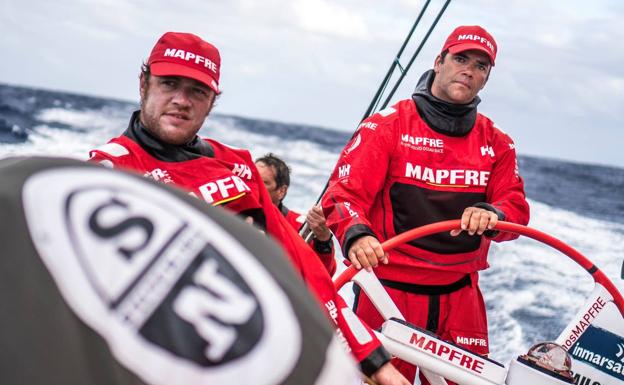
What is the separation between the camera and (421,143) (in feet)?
8.26

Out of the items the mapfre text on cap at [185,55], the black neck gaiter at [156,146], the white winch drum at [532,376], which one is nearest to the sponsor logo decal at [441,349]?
the white winch drum at [532,376]

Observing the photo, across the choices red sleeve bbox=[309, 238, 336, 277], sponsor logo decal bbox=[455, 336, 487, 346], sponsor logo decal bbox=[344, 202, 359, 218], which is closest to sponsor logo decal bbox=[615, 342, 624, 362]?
sponsor logo decal bbox=[455, 336, 487, 346]

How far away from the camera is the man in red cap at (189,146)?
1798 millimetres

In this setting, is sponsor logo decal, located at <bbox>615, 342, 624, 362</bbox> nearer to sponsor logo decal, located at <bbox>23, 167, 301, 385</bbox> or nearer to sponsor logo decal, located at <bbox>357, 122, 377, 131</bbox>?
sponsor logo decal, located at <bbox>357, 122, 377, 131</bbox>

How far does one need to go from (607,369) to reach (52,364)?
2.26 m

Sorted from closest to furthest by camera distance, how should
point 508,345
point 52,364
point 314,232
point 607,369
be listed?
point 52,364 < point 607,369 < point 314,232 < point 508,345

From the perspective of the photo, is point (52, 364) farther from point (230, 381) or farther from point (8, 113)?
point (8, 113)

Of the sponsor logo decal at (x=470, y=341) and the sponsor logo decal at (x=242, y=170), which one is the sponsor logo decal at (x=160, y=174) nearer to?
the sponsor logo decal at (x=242, y=170)

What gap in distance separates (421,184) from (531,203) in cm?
823

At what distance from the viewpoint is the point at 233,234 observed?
63 cm

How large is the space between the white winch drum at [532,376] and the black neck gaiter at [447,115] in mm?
820

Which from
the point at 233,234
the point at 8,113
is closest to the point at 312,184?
the point at 8,113

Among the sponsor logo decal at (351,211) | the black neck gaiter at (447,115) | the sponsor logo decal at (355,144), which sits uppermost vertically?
the black neck gaiter at (447,115)

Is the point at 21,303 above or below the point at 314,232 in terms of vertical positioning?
above
